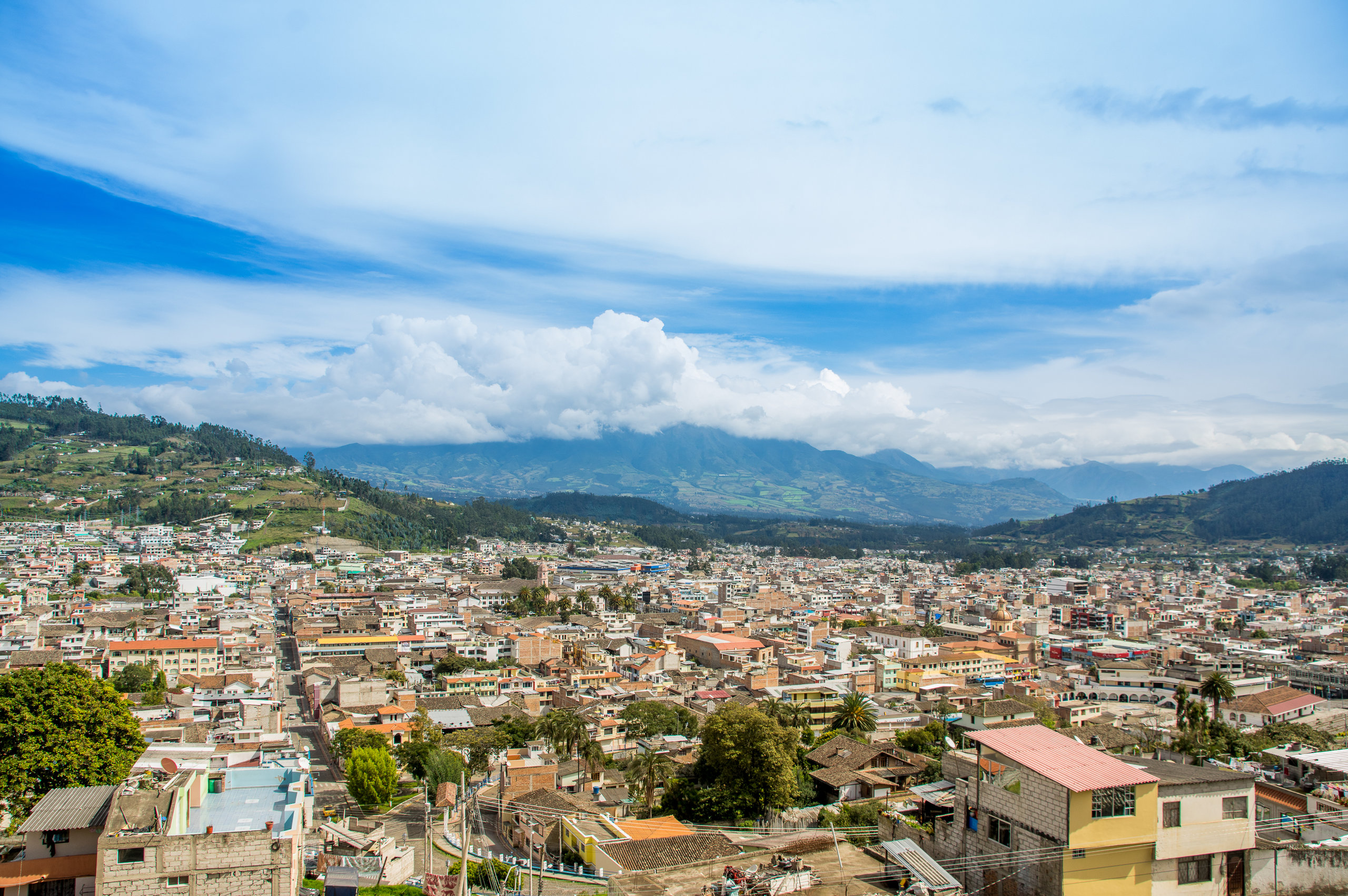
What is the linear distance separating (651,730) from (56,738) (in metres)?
16.6

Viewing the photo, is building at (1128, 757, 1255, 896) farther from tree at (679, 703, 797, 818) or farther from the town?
tree at (679, 703, 797, 818)

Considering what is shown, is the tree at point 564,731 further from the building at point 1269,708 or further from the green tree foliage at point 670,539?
the green tree foliage at point 670,539

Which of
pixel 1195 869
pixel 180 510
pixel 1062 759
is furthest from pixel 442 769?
pixel 180 510

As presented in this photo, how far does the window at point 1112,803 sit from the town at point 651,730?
25mm

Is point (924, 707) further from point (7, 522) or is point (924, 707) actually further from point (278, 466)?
point (278, 466)

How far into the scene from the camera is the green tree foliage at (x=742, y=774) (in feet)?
58.9

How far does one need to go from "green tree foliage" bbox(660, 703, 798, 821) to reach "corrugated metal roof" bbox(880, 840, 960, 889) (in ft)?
26.5

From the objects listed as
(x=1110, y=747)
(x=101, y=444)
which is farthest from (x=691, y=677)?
(x=101, y=444)

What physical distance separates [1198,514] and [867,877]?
14251 centimetres

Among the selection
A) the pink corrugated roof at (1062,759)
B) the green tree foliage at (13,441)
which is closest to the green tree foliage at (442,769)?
the pink corrugated roof at (1062,759)

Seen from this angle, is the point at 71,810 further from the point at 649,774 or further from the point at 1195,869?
the point at 1195,869

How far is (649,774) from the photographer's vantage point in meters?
18.6

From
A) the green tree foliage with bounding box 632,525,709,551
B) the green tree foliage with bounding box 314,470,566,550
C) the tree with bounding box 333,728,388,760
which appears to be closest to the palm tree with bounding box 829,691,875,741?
the tree with bounding box 333,728,388,760

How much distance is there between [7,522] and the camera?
7306 cm
